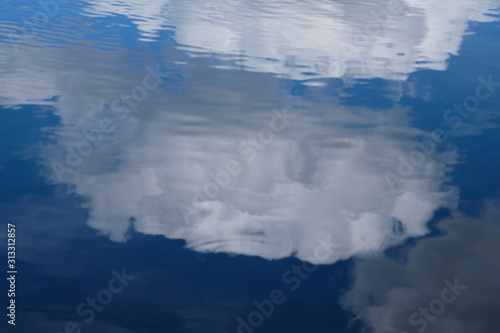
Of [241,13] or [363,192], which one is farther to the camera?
[241,13]

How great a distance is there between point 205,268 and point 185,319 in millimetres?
510

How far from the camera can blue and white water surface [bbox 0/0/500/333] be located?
3.04 m

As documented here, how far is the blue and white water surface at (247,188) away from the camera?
3045mm

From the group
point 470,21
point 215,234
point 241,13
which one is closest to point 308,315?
point 215,234

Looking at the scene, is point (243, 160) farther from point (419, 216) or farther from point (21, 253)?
point (21, 253)

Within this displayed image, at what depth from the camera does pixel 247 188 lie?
436 cm

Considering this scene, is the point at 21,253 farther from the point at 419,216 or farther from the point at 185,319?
the point at 419,216

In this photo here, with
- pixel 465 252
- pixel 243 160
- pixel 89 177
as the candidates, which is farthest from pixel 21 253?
pixel 465 252

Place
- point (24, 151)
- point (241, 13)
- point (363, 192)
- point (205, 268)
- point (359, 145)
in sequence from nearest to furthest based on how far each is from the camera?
point (205, 268) < point (363, 192) < point (24, 151) < point (359, 145) < point (241, 13)

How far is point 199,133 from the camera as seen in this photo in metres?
5.30

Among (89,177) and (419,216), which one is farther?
(89,177)

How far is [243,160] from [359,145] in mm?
1186

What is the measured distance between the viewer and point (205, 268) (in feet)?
11.0

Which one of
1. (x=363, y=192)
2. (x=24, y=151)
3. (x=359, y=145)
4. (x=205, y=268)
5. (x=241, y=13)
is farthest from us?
(x=241, y=13)
